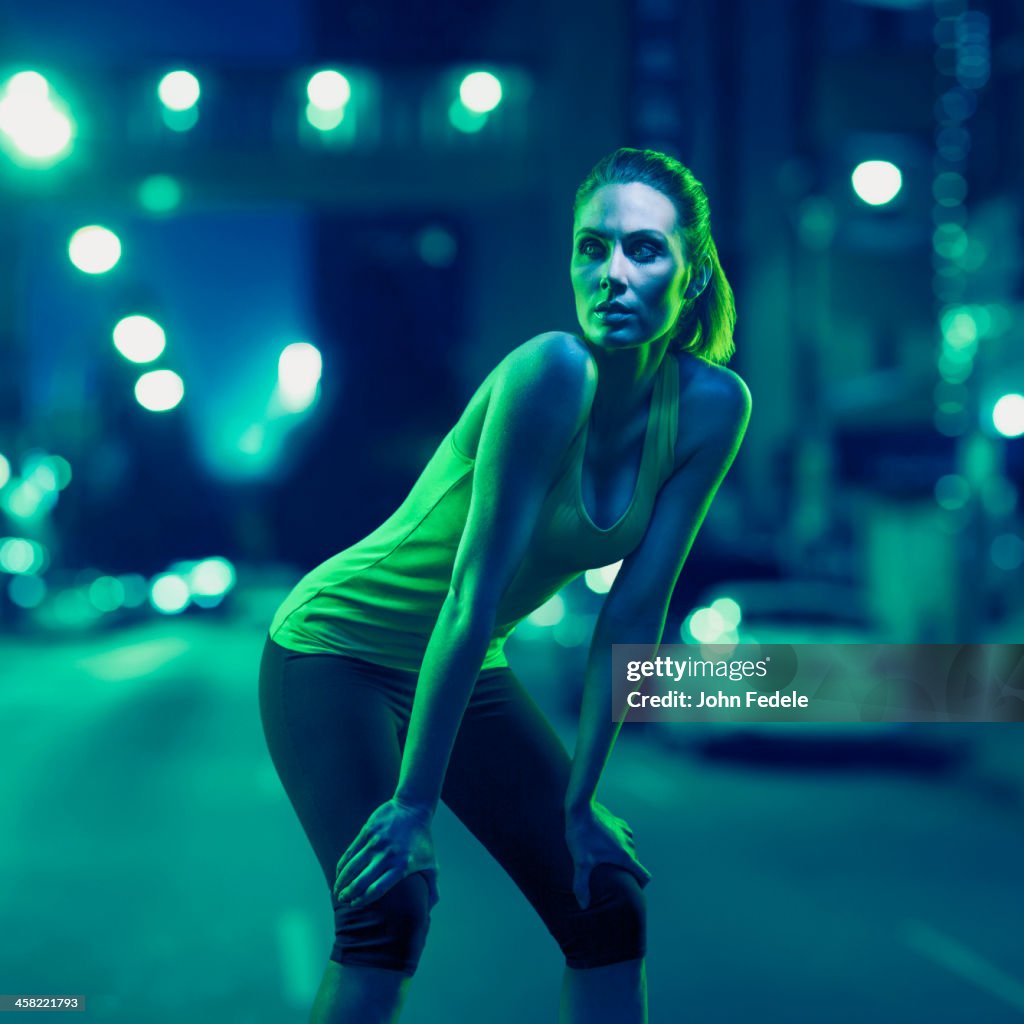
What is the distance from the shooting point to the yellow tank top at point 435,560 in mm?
2248

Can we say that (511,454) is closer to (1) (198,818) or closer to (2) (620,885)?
(2) (620,885)

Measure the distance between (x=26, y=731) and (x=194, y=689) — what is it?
3.21 m

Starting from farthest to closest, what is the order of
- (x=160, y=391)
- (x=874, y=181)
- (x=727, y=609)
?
(x=874, y=181)
(x=727, y=609)
(x=160, y=391)

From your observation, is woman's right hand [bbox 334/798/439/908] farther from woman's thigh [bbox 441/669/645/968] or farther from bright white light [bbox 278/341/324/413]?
bright white light [bbox 278/341/324/413]

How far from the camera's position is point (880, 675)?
414 centimetres

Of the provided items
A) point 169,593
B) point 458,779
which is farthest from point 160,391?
point 458,779

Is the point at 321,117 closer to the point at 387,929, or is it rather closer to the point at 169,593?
the point at 169,593

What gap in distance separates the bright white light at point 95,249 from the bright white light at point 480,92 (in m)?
1.51

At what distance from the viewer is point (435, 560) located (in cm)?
238

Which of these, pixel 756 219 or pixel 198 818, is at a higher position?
pixel 756 219

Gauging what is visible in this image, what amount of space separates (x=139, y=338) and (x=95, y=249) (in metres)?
0.42

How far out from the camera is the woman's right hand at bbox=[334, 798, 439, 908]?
214cm

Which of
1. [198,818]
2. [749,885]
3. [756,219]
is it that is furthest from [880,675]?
[756,219]

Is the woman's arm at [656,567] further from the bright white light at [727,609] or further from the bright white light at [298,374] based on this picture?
the bright white light at [727,609]
